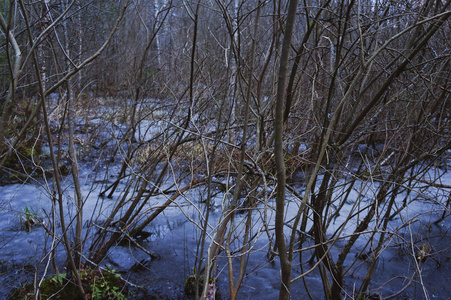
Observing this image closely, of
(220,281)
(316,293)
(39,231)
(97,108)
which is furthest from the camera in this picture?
(97,108)

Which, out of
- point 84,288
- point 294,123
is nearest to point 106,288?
point 84,288

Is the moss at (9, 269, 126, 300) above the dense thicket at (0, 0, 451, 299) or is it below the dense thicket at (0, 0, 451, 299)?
below

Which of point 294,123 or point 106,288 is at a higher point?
point 294,123

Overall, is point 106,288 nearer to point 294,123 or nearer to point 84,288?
point 84,288

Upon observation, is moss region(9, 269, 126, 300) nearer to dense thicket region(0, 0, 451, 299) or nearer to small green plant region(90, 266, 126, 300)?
small green plant region(90, 266, 126, 300)

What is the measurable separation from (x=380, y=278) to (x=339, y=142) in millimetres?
2063

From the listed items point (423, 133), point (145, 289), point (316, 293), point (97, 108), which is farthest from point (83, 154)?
point (423, 133)

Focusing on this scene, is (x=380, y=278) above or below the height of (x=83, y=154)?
below

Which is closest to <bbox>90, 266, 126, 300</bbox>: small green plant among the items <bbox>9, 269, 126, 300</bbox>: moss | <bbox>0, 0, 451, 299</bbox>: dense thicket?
<bbox>9, 269, 126, 300</bbox>: moss

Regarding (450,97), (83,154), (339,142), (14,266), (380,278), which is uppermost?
(450,97)

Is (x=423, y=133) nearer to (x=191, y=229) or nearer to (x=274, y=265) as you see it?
(x=274, y=265)

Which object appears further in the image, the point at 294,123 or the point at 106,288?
the point at 294,123

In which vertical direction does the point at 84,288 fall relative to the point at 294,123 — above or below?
below

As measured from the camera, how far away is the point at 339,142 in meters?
2.99
